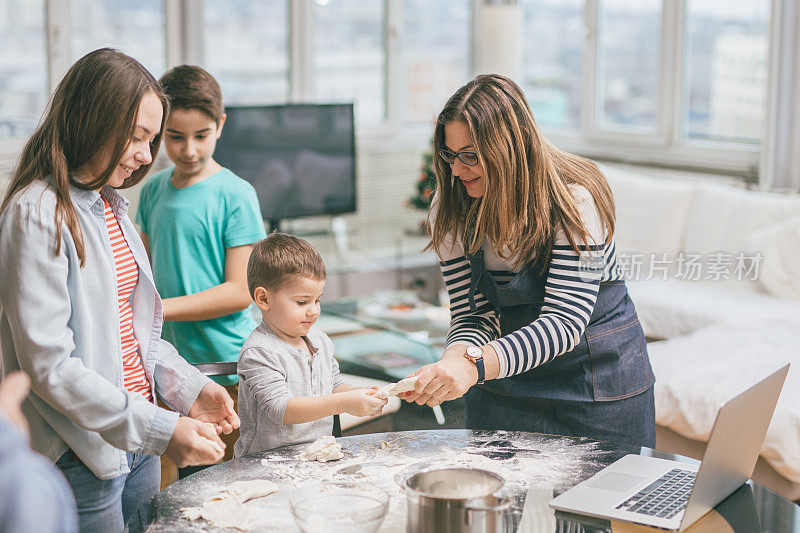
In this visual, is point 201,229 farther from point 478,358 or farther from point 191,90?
point 478,358

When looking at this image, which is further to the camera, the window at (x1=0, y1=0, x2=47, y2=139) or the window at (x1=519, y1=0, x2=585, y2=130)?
the window at (x1=519, y1=0, x2=585, y2=130)

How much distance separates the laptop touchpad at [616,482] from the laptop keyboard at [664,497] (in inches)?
1.1

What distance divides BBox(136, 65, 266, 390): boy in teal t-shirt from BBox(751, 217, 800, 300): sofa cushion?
8.67 feet

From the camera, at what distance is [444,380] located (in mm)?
1790

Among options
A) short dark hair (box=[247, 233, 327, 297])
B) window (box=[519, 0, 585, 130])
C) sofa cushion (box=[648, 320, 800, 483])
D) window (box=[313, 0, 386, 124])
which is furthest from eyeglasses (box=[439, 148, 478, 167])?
window (box=[519, 0, 585, 130])

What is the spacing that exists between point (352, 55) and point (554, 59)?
1403 mm

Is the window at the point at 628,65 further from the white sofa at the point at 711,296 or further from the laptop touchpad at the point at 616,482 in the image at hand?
the laptop touchpad at the point at 616,482

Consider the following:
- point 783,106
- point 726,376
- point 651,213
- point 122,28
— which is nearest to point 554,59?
point 651,213

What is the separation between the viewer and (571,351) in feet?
6.41

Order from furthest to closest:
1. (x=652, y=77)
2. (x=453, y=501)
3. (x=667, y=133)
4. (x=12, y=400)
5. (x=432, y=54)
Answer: (x=432, y=54), (x=652, y=77), (x=667, y=133), (x=453, y=501), (x=12, y=400)

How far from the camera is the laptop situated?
4.52ft

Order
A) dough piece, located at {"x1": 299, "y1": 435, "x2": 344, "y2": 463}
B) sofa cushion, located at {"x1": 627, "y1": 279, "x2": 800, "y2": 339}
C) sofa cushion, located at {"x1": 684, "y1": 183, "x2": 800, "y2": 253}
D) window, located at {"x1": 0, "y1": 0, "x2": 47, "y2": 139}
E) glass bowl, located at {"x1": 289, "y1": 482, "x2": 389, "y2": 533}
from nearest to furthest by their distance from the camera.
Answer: glass bowl, located at {"x1": 289, "y1": 482, "x2": 389, "y2": 533} → dough piece, located at {"x1": 299, "y1": 435, "x2": 344, "y2": 463} → sofa cushion, located at {"x1": 627, "y1": 279, "x2": 800, "y2": 339} → sofa cushion, located at {"x1": 684, "y1": 183, "x2": 800, "y2": 253} → window, located at {"x1": 0, "y1": 0, "x2": 47, "y2": 139}

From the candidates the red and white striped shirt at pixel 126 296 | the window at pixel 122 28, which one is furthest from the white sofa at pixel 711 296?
the window at pixel 122 28

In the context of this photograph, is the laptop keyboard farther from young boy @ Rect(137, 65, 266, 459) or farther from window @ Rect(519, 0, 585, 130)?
window @ Rect(519, 0, 585, 130)
